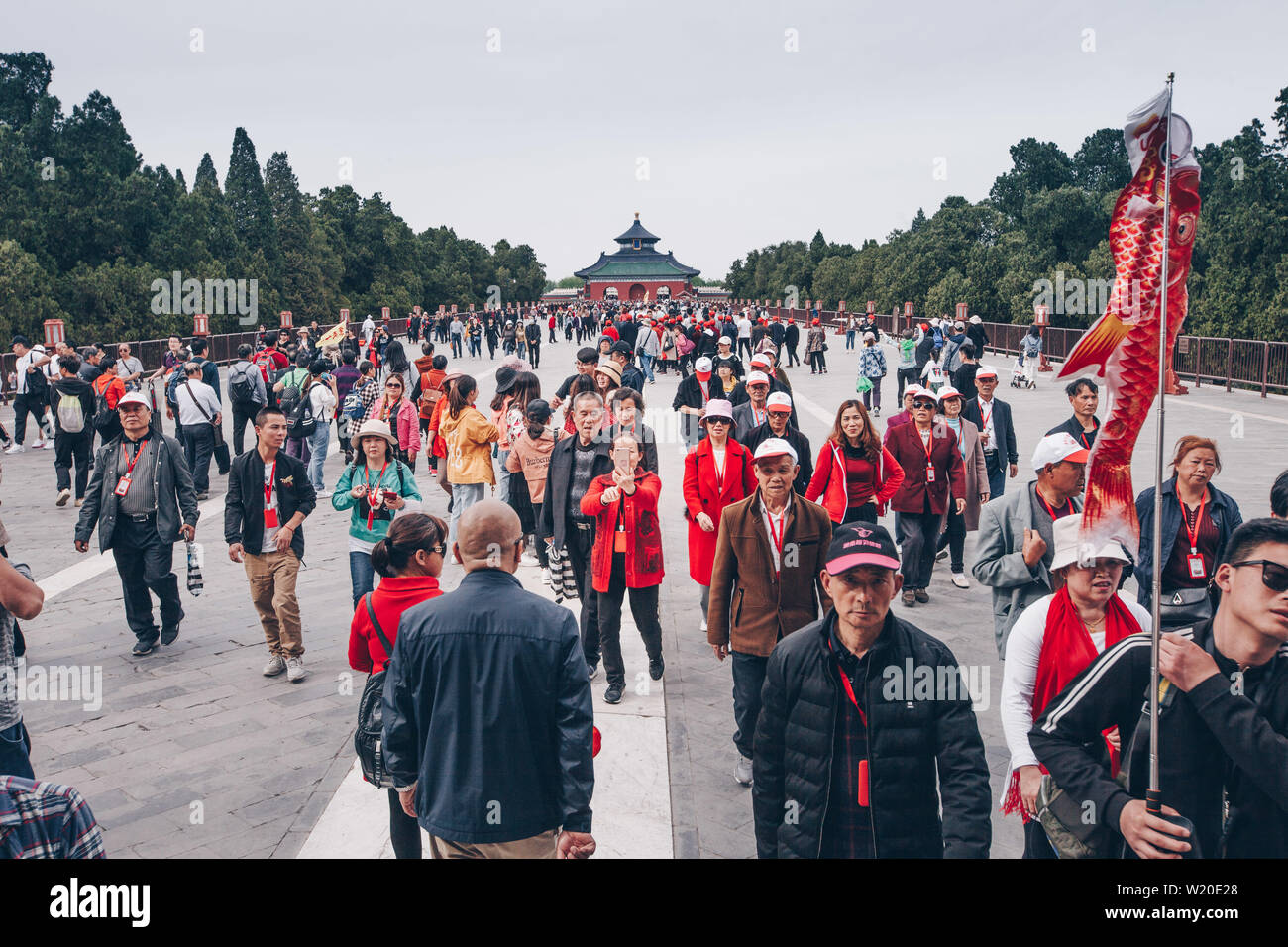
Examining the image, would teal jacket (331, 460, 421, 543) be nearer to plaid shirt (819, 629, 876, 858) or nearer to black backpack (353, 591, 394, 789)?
black backpack (353, 591, 394, 789)

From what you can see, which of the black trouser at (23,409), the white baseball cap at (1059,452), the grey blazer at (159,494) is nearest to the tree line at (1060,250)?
the white baseball cap at (1059,452)

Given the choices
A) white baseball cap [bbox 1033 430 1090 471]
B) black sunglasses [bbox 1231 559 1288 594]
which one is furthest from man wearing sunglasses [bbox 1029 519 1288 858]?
white baseball cap [bbox 1033 430 1090 471]

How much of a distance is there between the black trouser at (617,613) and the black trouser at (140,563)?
312cm

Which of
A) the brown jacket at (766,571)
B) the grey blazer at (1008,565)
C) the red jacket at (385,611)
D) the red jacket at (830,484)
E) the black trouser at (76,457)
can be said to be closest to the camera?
the red jacket at (385,611)

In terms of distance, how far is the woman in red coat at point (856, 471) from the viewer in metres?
6.73

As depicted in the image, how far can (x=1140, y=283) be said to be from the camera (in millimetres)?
2436

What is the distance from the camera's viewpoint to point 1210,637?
2664mm

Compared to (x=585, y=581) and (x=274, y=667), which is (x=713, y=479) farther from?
(x=274, y=667)

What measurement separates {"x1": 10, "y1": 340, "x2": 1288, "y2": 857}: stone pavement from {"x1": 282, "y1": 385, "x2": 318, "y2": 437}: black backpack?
177cm

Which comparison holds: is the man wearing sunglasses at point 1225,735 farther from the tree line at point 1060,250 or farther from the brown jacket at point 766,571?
the tree line at point 1060,250

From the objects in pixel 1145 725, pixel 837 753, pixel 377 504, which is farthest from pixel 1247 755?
pixel 377 504

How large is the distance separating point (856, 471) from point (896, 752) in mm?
4260
